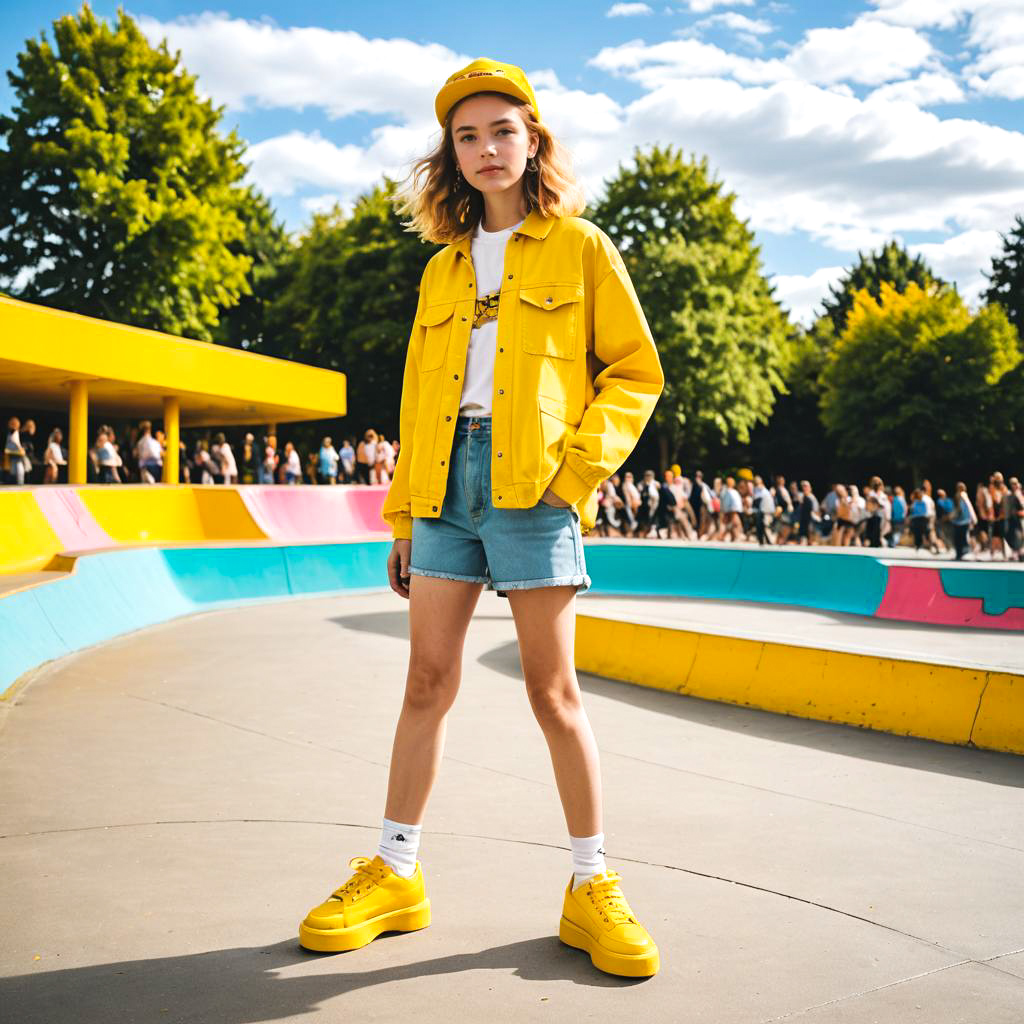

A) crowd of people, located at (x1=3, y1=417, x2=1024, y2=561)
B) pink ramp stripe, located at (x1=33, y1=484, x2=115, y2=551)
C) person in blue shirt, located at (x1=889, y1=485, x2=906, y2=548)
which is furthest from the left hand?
person in blue shirt, located at (x1=889, y1=485, x2=906, y2=548)

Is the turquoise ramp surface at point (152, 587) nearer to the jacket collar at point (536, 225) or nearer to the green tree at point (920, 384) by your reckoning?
the jacket collar at point (536, 225)

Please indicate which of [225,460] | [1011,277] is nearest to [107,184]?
[225,460]

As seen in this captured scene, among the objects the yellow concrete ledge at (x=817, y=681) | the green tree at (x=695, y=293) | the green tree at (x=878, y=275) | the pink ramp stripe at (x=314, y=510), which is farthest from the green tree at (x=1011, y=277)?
the yellow concrete ledge at (x=817, y=681)

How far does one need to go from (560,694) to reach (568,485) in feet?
1.81

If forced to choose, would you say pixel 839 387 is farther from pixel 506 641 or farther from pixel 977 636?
pixel 506 641

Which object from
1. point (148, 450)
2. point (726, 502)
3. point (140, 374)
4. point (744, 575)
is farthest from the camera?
point (726, 502)

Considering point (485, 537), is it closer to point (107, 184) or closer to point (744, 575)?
point (744, 575)

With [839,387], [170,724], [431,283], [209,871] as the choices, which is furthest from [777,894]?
[839,387]

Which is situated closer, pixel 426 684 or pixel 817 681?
pixel 426 684

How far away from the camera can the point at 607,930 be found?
271 centimetres

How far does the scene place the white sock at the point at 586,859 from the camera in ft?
9.43

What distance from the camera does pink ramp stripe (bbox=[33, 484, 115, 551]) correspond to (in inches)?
630

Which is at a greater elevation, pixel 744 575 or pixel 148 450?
pixel 148 450

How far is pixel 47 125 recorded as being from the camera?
113ft
